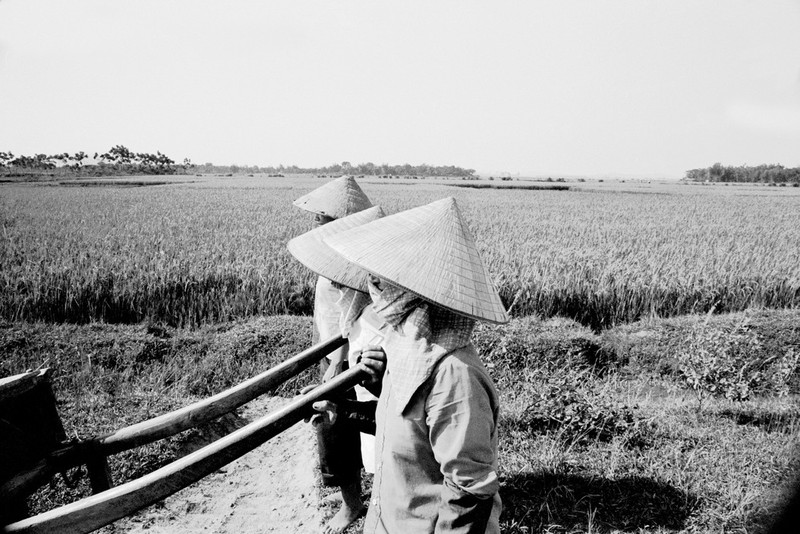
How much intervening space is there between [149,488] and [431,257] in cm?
119

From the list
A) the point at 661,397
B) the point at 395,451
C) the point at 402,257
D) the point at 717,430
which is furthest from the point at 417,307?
the point at 661,397

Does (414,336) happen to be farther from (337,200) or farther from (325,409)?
(337,200)

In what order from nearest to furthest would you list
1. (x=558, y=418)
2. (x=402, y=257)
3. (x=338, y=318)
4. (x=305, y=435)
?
1. (x=402, y=257)
2. (x=338, y=318)
3. (x=558, y=418)
4. (x=305, y=435)

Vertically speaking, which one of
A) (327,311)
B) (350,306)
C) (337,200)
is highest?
(337,200)

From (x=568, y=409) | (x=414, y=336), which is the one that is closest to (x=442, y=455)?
(x=414, y=336)

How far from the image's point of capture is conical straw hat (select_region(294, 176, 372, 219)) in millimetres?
3322

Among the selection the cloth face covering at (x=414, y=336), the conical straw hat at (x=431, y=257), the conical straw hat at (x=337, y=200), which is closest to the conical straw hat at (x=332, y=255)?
the conical straw hat at (x=337, y=200)

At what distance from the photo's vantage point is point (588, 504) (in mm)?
2797

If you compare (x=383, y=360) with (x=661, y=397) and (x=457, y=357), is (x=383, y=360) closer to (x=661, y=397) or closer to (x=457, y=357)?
(x=457, y=357)

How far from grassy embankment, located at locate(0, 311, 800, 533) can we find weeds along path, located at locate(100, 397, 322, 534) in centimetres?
46

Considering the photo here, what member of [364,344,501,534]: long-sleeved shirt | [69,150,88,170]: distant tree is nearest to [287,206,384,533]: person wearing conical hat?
[364,344,501,534]: long-sleeved shirt

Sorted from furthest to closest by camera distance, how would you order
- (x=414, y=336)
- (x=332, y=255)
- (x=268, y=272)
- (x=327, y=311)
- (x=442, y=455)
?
1. (x=268, y=272)
2. (x=327, y=311)
3. (x=332, y=255)
4. (x=414, y=336)
5. (x=442, y=455)

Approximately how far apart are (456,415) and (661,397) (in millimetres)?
4560

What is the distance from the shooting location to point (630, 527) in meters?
2.65
